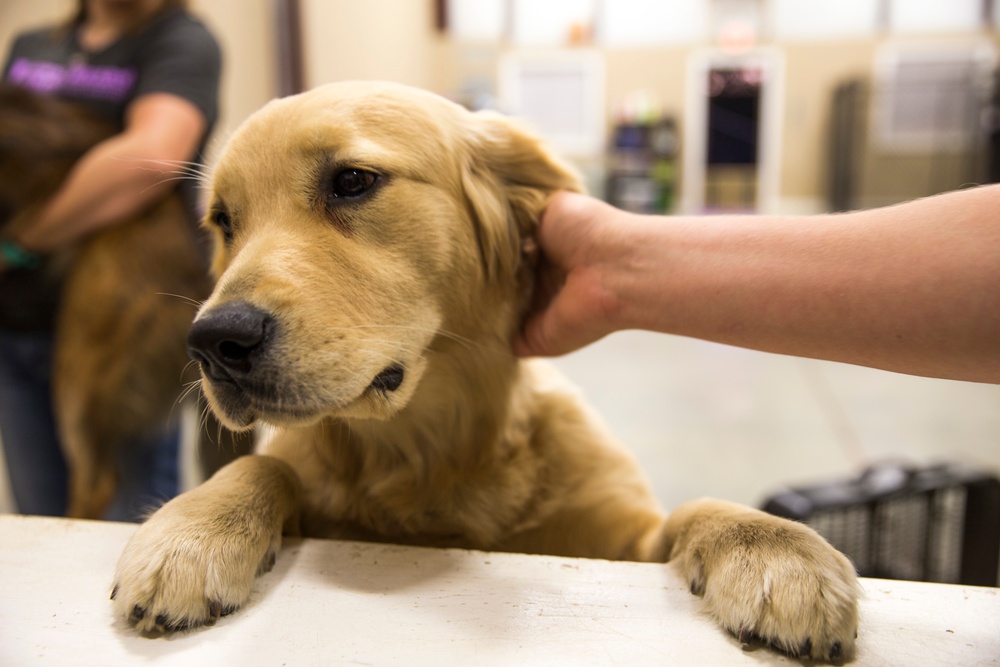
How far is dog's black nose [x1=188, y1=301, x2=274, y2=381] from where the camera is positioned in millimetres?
917

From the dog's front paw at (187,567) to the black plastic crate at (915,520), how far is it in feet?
4.70

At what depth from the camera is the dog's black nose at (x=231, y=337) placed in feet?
3.01

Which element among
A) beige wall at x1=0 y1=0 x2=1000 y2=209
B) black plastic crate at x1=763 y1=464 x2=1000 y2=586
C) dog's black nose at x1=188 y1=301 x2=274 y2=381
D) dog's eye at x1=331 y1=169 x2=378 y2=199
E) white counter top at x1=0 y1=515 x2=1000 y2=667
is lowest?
black plastic crate at x1=763 y1=464 x2=1000 y2=586

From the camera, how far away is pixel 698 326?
44.1 inches

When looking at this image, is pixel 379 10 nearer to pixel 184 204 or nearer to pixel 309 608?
pixel 184 204

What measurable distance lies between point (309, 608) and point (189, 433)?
2.46m

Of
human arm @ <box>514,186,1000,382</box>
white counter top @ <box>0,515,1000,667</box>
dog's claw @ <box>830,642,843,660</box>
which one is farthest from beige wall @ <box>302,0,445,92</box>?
dog's claw @ <box>830,642,843,660</box>

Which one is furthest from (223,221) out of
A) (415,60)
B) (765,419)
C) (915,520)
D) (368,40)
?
(415,60)

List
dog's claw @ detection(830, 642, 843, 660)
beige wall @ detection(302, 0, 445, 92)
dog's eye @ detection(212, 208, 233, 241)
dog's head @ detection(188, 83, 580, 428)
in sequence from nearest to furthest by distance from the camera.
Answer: dog's claw @ detection(830, 642, 843, 660) < dog's head @ detection(188, 83, 580, 428) < dog's eye @ detection(212, 208, 233, 241) < beige wall @ detection(302, 0, 445, 92)

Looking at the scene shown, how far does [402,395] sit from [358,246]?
9.5 inches

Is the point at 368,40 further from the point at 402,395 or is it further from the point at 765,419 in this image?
the point at 402,395

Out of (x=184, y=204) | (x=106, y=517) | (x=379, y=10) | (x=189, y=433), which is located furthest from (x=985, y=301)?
(x=379, y=10)

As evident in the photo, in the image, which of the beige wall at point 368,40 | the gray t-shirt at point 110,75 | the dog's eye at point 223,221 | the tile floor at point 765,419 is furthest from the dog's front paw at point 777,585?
the beige wall at point 368,40

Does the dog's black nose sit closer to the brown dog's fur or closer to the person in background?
the person in background
